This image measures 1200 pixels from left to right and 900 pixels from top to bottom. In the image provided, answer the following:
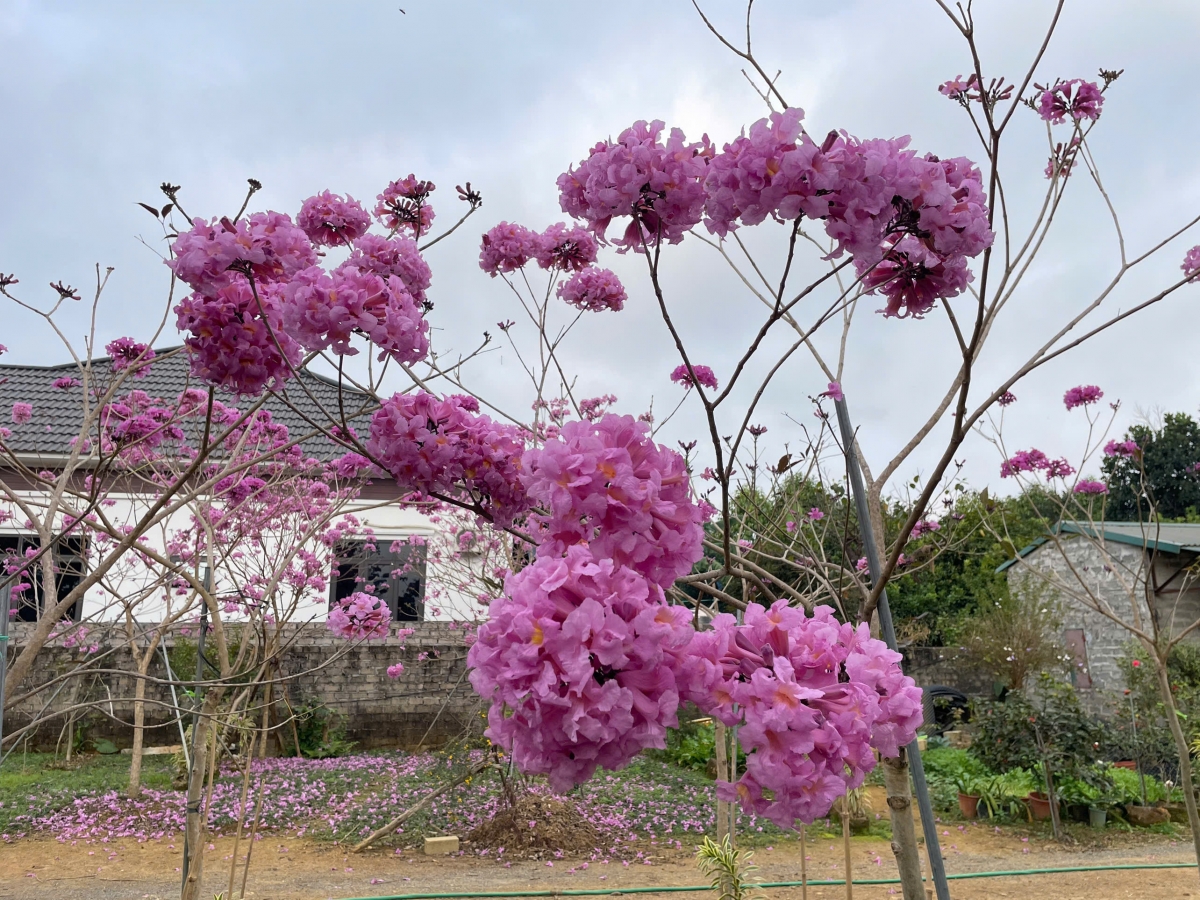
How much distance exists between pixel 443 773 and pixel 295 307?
611 centimetres

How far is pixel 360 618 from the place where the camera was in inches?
158

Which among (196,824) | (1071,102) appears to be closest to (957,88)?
(1071,102)

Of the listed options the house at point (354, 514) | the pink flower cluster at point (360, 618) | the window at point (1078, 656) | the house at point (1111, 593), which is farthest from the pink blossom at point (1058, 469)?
the window at point (1078, 656)

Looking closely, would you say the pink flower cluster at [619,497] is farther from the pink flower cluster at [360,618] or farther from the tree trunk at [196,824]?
the pink flower cluster at [360,618]

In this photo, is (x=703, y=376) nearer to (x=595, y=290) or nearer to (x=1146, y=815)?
(x=595, y=290)

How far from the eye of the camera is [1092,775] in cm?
692

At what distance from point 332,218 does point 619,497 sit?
5.99ft

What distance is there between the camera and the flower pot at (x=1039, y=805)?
705 cm

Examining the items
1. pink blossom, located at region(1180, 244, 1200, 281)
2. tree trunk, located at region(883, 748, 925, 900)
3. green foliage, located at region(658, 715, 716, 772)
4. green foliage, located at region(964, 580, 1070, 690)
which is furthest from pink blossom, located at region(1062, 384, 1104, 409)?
green foliage, located at region(964, 580, 1070, 690)

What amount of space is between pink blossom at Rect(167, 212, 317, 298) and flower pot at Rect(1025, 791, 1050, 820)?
7.70m

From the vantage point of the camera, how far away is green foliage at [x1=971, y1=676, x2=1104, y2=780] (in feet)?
22.8

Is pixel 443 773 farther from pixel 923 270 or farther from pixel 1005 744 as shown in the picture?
pixel 923 270

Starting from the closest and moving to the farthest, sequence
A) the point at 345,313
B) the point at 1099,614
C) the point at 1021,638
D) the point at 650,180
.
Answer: the point at 650,180
the point at 345,313
the point at 1099,614
the point at 1021,638

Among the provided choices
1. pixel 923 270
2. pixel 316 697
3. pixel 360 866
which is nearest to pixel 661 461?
pixel 923 270
